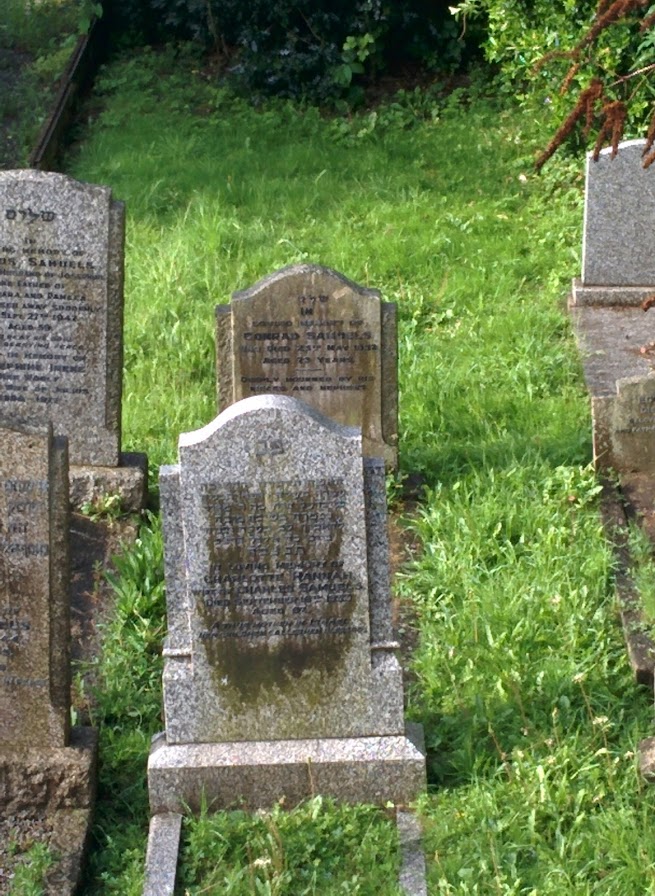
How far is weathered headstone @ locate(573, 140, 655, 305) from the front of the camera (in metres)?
9.50

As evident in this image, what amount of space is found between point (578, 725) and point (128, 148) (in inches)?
322

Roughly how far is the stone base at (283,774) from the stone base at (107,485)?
2.12 m

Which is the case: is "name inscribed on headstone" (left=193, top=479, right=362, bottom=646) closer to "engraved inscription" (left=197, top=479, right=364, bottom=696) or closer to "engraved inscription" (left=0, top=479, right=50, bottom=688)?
"engraved inscription" (left=197, top=479, right=364, bottom=696)

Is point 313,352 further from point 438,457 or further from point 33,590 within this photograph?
point 33,590

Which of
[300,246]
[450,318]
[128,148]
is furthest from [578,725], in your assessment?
[128,148]

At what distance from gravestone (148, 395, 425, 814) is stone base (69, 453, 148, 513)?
206cm

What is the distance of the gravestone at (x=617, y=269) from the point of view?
8953mm

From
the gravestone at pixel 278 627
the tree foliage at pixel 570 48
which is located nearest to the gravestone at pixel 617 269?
the tree foliage at pixel 570 48

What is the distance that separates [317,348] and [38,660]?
260cm

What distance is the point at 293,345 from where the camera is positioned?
7.21 meters

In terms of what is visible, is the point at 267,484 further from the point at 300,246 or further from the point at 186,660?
the point at 300,246

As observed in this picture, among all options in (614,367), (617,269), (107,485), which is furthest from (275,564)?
(617,269)

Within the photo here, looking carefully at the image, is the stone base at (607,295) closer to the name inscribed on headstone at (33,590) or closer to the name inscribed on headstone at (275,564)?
the name inscribed on headstone at (275,564)

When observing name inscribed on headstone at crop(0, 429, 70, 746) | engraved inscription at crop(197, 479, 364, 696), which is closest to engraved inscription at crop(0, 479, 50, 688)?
name inscribed on headstone at crop(0, 429, 70, 746)
